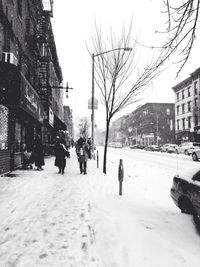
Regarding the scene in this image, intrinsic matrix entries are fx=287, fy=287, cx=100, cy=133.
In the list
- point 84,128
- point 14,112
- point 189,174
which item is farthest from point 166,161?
point 84,128

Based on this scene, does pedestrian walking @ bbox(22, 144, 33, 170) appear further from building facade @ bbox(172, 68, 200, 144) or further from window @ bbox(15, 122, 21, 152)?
building facade @ bbox(172, 68, 200, 144)

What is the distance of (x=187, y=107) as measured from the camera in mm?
53688

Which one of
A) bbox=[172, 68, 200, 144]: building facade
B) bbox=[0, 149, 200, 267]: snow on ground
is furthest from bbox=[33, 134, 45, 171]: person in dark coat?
bbox=[172, 68, 200, 144]: building facade

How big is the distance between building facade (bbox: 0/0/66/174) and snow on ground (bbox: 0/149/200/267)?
4.07 m

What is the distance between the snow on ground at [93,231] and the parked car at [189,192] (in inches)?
11.2

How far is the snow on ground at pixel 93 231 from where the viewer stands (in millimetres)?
3832

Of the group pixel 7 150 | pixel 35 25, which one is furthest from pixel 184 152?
pixel 7 150

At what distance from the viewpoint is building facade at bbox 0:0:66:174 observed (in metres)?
10.5

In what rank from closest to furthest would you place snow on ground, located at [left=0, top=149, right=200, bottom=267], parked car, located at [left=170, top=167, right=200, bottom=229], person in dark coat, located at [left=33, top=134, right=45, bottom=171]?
snow on ground, located at [left=0, top=149, right=200, bottom=267], parked car, located at [left=170, top=167, right=200, bottom=229], person in dark coat, located at [left=33, top=134, right=45, bottom=171]

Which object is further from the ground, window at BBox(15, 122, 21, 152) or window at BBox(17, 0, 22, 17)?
window at BBox(17, 0, 22, 17)

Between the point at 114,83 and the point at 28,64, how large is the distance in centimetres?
709

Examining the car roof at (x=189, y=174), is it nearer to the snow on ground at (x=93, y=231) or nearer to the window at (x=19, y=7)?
the snow on ground at (x=93, y=231)

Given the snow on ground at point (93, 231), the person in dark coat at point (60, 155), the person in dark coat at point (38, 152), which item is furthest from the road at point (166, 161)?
the person in dark coat at point (38, 152)

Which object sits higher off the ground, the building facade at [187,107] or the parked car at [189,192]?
the building facade at [187,107]
